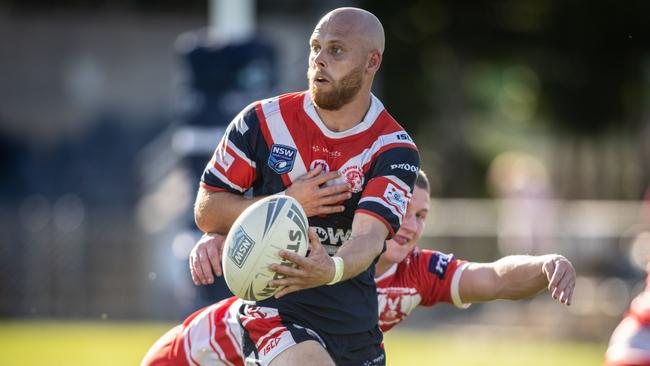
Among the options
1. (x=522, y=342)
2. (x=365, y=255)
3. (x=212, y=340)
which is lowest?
(x=522, y=342)

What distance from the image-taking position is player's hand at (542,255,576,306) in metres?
5.71

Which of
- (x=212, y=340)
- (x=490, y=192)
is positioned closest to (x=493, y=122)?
(x=490, y=192)

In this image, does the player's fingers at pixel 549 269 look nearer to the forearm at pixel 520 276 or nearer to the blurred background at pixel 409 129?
the forearm at pixel 520 276

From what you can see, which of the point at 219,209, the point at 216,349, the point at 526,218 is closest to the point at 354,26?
the point at 219,209

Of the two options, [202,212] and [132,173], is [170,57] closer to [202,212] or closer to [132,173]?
[132,173]

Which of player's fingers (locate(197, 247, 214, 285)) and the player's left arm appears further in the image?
the player's left arm

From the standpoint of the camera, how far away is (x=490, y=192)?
99.1 ft

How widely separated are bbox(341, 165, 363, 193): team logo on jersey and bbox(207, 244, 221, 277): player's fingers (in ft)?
2.27

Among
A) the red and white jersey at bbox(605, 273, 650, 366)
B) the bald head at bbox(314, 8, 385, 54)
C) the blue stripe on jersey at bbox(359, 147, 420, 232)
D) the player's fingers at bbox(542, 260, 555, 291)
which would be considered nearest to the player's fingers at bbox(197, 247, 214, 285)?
the blue stripe on jersey at bbox(359, 147, 420, 232)

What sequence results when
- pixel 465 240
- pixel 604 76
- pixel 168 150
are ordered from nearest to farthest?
pixel 465 240, pixel 168 150, pixel 604 76

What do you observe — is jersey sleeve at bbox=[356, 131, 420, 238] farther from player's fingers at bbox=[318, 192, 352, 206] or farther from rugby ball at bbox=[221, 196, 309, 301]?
rugby ball at bbox=[221, 196, 309, 301]

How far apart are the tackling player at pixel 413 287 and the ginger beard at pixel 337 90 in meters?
0.81

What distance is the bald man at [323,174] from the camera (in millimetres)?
5574

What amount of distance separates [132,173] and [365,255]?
17198 millimetres
